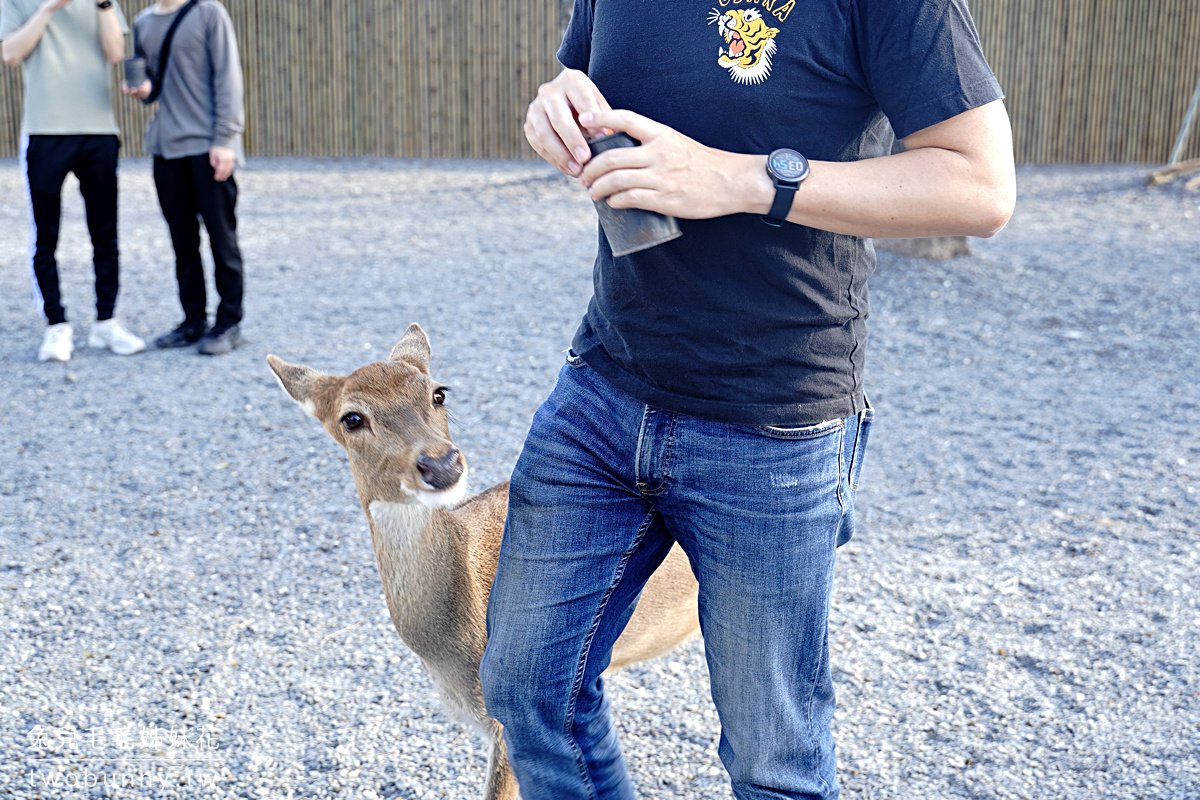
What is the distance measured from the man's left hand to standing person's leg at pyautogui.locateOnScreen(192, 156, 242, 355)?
17.3ft

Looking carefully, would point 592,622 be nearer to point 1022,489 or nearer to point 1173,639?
point 1173,639

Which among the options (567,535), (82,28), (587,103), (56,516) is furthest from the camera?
(82,28)

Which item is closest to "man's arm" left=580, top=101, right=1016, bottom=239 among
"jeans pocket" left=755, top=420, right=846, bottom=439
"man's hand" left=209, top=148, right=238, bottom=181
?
"jeans pocket" left=755, top=420, right=846, bottom=439

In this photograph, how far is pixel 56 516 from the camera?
446cm

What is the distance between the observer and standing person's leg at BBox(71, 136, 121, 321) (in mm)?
6125

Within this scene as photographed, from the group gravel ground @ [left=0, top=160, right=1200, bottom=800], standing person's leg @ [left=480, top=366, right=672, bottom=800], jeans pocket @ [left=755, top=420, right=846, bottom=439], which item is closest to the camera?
jeans pocket @ [left=755, top=420, right=846, bottom=439]

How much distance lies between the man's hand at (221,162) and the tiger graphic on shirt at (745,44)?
205 inches

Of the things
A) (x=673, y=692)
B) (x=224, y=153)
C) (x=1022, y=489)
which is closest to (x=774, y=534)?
(x=673, y=692)

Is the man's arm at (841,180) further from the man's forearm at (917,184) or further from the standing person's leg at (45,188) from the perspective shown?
the standing person's leg at (45,188)

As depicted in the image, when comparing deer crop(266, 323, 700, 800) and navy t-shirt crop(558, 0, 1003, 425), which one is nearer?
navy t-shirt crop(558, 0, 1003, 425)

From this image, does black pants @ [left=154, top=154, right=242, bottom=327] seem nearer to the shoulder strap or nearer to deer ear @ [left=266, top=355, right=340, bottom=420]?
the shoulder strap

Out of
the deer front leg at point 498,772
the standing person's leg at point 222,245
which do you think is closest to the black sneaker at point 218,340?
the standing person's leg at point 222,245

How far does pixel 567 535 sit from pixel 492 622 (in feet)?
0.75

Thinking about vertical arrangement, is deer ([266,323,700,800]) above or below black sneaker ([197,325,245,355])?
above
